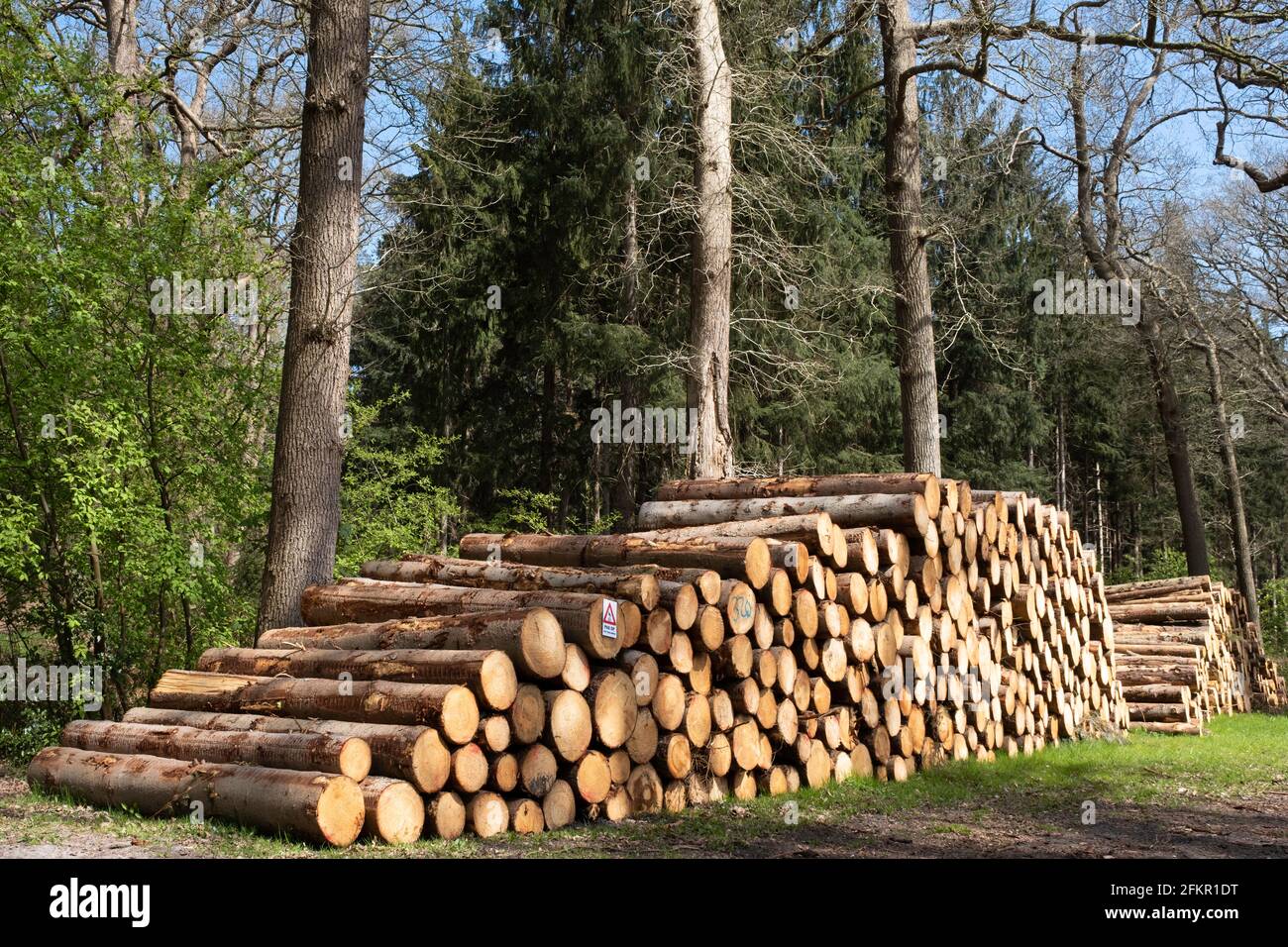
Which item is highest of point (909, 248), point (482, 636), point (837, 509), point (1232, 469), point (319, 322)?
point (909, 248)

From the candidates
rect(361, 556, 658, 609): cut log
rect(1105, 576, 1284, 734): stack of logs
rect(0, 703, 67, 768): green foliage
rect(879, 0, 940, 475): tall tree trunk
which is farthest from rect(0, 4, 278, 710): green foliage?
rect(1105, 576, 1284, 734): stack of logs

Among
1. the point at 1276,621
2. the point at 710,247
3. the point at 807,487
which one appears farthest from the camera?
the point at 1276,621

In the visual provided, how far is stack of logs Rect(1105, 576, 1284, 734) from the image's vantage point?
15031 millimetres

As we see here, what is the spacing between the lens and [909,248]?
13188mm

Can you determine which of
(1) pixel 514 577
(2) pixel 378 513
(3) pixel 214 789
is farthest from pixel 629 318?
(3) pixel 214 789

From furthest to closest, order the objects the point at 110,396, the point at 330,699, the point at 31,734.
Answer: the point at 31,734
the point at 110,396
the point at 330,699

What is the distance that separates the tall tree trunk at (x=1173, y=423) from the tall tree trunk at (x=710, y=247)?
15961 mm

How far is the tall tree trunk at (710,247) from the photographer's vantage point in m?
12.3

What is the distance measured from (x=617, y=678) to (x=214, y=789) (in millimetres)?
2414

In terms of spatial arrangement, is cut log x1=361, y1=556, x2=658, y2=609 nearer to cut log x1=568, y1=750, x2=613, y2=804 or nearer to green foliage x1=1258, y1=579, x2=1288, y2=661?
cut log x1=568, y1=750, x2=613, y2=804

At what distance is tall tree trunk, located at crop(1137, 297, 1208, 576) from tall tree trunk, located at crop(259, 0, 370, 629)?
20.8 metres

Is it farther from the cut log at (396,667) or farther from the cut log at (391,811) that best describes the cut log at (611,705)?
the cut log at (391,811)

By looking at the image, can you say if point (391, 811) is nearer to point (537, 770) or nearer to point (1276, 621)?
point (537, 770)

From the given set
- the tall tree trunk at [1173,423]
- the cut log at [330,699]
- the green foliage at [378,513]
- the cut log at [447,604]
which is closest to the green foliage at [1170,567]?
the tall tree trunk at [1173,423]
